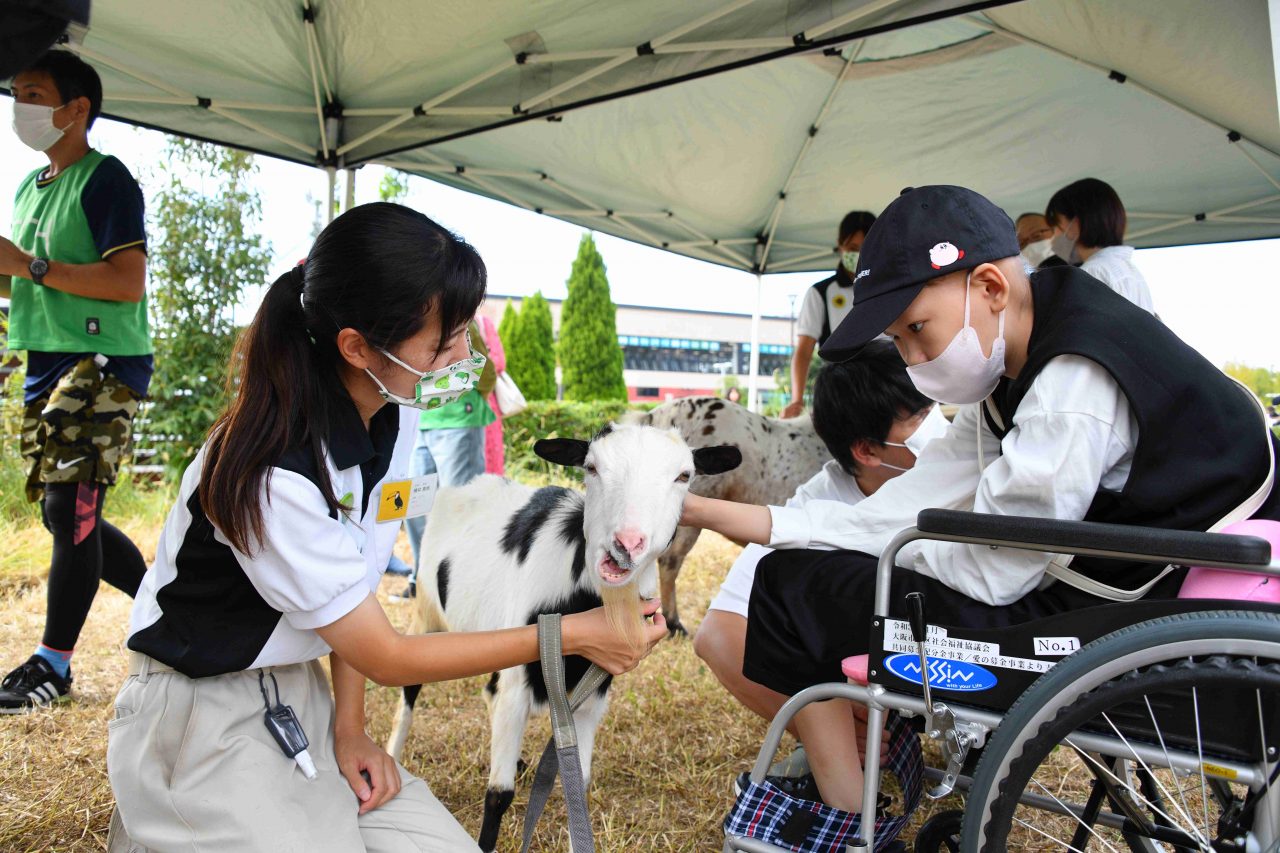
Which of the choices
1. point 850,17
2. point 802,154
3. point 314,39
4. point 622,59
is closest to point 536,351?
point 802,154

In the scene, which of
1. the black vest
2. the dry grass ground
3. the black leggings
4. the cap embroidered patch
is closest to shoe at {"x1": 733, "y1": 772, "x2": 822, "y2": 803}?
the dry grass ground

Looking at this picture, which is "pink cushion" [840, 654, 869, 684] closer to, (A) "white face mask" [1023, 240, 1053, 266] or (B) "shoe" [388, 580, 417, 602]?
(A) "white face mask" [1023, 240, 1053, 266]

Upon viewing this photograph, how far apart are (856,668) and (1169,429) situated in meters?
0.68

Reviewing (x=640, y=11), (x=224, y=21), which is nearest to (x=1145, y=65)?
(x=640, y=11)

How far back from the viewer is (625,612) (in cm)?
175

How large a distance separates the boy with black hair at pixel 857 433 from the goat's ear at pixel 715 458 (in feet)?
0.85

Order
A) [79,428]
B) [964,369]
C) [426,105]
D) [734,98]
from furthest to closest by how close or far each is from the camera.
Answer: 1. [734,98]
2. [426,105]
3. [79,428]
4. [964,369]

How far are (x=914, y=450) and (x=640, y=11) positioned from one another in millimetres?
2497

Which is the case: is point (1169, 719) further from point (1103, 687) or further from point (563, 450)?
point (563, 450)

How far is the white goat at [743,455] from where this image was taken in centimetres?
455

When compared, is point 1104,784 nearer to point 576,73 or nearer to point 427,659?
point 427,659

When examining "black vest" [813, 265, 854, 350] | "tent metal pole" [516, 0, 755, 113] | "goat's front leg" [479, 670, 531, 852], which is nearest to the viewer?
"goat's front leg" [479, 670, 531, 852]

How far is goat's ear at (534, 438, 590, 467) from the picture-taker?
7.40 ft

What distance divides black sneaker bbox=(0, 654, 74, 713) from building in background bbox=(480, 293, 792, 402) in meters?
44.4
